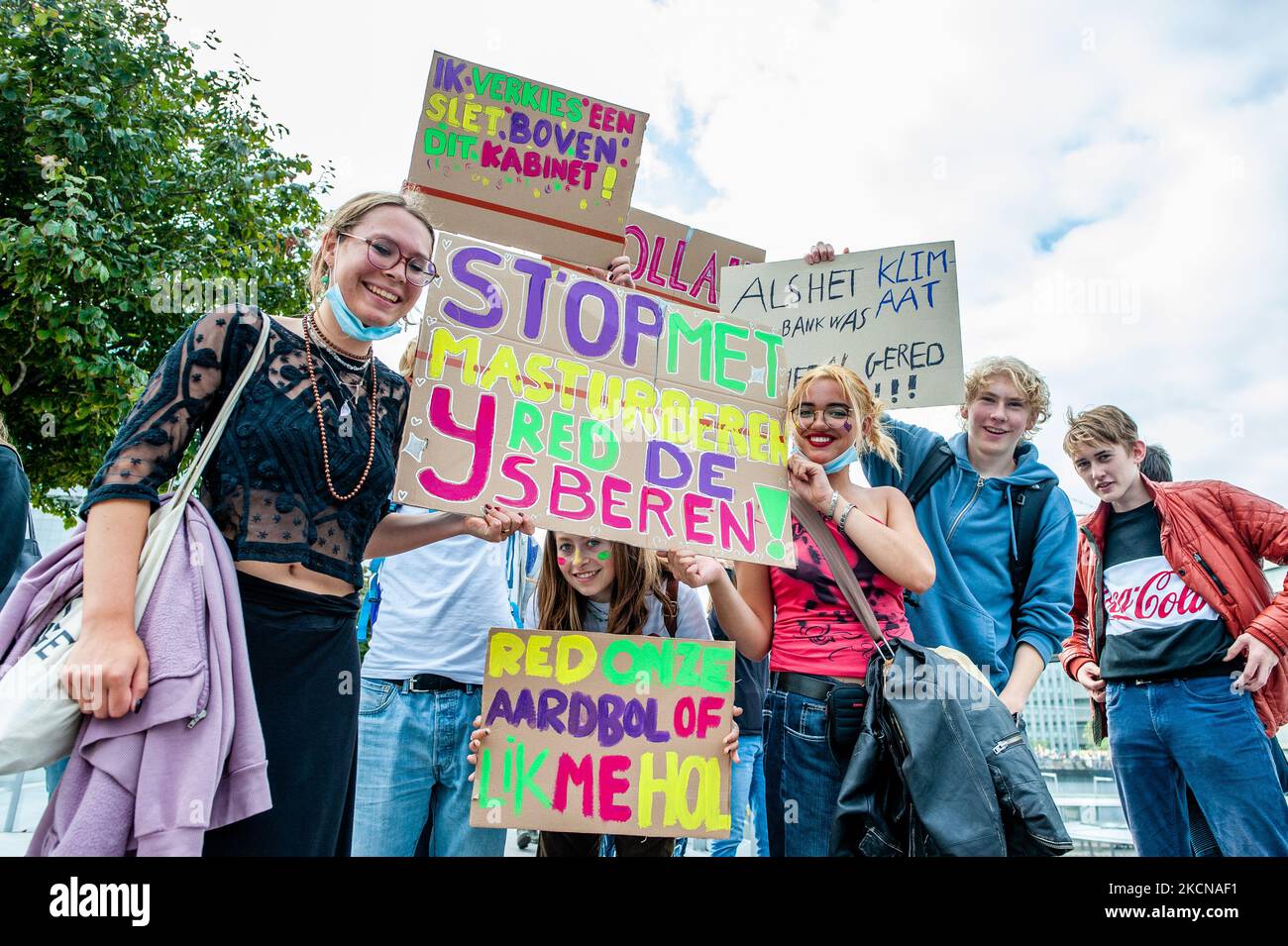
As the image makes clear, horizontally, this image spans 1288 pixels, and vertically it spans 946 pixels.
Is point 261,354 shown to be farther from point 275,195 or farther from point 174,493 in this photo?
point 275,195

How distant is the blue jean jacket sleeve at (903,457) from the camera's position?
3.29 m

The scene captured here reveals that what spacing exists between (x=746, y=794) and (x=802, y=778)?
1.33 metres

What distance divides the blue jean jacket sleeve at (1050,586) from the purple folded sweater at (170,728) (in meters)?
2.61

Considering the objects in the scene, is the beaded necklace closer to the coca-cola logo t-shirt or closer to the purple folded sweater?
the purple folded sweater

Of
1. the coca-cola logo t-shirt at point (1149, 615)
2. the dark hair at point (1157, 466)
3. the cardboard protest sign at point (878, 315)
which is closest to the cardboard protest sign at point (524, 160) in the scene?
the cardboard protest sign at point (878, 315)

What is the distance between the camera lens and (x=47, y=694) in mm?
1453

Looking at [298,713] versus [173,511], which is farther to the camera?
[298,713]

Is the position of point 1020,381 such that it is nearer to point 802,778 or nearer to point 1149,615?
point 1149,615

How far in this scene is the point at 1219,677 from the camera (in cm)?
327

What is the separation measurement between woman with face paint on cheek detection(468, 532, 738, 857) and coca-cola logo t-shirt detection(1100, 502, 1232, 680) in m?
1.87

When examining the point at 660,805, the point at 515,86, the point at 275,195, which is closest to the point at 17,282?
the point at 275,195

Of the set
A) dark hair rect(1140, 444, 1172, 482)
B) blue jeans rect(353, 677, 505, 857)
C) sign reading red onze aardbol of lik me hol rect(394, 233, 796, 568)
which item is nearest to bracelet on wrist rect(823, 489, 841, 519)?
sign reading red onze aardbol of lik me hol rect(394, 233, 796, 568)

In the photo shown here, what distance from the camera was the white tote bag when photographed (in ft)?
4.66

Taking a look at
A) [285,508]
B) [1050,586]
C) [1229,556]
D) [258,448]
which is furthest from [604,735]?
[1229,556]
